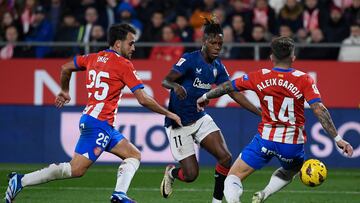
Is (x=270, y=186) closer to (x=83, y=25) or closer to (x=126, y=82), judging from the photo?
(x=126, y=82)

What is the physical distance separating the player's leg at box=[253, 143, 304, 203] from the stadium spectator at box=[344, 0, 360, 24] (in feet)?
26.5

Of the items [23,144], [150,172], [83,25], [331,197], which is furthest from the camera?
[83,25]

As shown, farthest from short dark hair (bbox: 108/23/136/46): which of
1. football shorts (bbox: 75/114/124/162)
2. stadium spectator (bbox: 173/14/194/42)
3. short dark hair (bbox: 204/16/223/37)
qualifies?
stadium spectator (bbox: 173/14/194/42)

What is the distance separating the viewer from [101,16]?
18.1 metres

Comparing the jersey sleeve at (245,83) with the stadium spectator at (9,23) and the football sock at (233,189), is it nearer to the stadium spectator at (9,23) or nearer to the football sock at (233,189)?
the football sock at (233,189)

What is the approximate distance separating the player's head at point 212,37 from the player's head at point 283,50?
144cm

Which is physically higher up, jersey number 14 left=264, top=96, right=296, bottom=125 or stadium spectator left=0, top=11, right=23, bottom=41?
jersey number 14 left=264, top=96, right=296, bottom=125

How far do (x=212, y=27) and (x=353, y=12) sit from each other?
7.52m

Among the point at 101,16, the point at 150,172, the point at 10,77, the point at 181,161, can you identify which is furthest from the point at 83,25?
the point at 181,161

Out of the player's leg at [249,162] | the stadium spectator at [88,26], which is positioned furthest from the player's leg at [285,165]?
the stadium spectator at [88,26]

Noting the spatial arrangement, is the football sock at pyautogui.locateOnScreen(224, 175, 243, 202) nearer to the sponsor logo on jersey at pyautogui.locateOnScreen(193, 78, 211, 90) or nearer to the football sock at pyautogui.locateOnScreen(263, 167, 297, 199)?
the football sock at pyautogui.locateOnScreen(263, 167, 297, 199)

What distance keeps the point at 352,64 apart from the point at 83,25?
515 centimetres

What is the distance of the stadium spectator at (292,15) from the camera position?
17297 millimetres

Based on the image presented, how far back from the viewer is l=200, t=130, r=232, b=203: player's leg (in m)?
10.6
